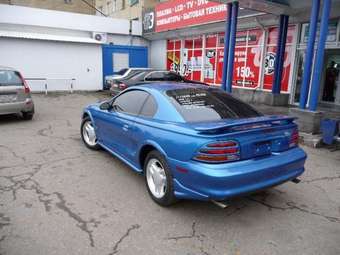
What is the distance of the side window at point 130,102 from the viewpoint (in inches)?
172

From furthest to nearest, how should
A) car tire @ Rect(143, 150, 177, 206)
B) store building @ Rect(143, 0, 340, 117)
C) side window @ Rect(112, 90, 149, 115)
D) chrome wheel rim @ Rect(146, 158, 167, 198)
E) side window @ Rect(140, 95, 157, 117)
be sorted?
store building @ Rect(143, 0, 340, 117)
side window @ Rect(112, 90, 149, 115)
side window @ Rect(140, 95, 157, 117)
chrome wheel rim @ Rect(146, 158, 167, 198)
car tire @ Rect(143, 150, 177, 206)

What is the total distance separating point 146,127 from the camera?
387cm

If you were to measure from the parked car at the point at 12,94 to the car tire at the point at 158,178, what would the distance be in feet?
19.6

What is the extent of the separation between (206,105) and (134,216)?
5.74ft

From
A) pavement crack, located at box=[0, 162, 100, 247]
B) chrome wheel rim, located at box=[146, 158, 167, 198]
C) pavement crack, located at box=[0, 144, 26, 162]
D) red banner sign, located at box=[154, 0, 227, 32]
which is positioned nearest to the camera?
pavement crack, located at box=[0, 162, 100, 247]

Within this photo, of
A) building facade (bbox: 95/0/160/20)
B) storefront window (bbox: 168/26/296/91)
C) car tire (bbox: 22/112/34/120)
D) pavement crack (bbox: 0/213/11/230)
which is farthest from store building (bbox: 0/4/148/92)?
pavement crack (bbox: 0/213/11/230)

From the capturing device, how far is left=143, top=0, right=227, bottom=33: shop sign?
14.8m

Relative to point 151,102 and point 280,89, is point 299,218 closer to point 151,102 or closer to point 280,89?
point 151,102

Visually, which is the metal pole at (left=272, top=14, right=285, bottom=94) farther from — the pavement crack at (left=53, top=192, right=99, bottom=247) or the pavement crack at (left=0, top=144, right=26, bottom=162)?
the pavement crack at (left=53, top=192, right=99, bottom=247)

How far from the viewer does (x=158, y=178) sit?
374 cm

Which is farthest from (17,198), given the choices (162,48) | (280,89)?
(162,48)

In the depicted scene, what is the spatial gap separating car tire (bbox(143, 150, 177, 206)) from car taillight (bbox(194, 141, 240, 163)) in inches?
22.0

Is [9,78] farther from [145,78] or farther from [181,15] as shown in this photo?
[181,15]

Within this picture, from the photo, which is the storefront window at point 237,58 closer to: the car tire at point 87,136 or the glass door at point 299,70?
the glass door at point 299,70
